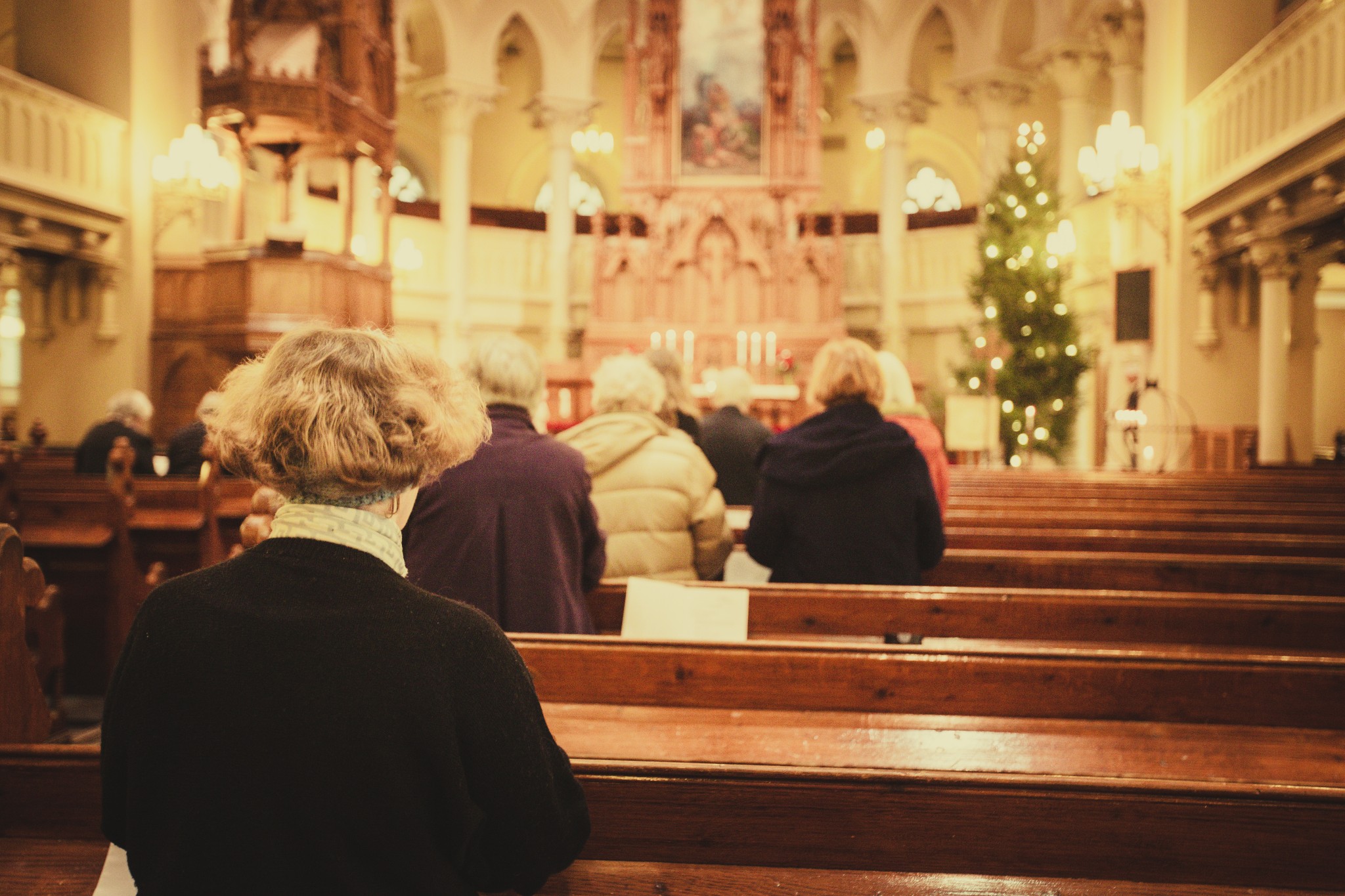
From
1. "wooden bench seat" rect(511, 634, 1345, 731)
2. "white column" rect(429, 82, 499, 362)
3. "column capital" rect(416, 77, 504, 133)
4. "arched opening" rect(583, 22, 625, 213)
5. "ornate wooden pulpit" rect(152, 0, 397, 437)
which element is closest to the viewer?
"wooden bench seat" rect(511, 634, 1345, 731)

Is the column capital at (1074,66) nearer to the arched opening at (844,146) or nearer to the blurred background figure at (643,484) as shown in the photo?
the arched opening at (844,146)

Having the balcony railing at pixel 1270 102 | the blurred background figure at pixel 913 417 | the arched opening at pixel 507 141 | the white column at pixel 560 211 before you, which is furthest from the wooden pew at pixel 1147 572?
the arched opening at pixel 507 141

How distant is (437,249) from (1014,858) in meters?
15.4

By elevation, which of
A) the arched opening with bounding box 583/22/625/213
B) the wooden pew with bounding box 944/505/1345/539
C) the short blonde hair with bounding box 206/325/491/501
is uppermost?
the arched opening with bounding box 583/22/625/213

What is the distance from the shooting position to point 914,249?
16.4 metres

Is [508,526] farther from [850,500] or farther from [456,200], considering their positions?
[456,200]

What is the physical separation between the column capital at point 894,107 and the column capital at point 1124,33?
3459 millimetres

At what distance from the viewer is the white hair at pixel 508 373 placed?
8.38ft

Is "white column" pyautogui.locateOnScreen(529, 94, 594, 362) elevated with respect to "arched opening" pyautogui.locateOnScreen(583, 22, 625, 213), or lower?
lower

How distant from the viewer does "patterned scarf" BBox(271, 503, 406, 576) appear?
1.17 metres

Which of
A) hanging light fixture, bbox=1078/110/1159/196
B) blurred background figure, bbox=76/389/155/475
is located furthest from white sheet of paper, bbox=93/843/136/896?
hanging light fixture, bbox=1078/110/1159/196

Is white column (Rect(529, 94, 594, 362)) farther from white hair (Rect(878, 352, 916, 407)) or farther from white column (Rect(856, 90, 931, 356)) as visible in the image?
white hair (Rect(878, 352, 916, 407))

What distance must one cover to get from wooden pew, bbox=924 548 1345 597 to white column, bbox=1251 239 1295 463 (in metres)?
7.07

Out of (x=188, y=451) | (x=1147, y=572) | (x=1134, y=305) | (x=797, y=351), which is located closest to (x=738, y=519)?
(x=1147, y=572)
